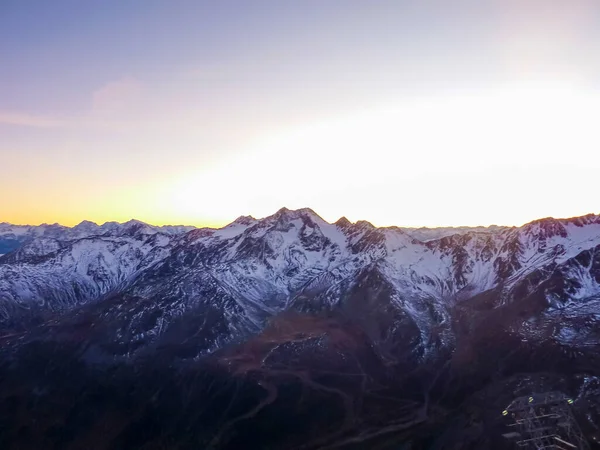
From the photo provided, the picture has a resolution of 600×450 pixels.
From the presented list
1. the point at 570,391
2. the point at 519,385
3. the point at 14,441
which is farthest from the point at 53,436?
the point at 570,391

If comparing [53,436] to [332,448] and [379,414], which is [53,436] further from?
[379,414]

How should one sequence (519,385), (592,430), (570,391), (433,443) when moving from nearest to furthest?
(592,430), (433,443), (570,391), (519,385)

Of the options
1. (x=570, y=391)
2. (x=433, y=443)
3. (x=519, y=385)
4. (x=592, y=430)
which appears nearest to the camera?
(x=592, y=430)

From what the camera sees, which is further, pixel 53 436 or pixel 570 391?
pixel 53 436

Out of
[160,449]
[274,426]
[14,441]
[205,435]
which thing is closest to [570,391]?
[274,426]

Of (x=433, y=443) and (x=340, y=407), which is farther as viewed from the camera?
(x=340, y=407)

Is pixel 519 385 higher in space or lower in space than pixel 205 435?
higher

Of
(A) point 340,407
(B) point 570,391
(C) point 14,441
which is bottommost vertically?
(C) point 14,441

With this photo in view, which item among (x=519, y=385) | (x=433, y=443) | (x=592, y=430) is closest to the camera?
(x=592, y=430)

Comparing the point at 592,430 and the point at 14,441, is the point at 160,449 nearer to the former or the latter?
the point at 14,441
